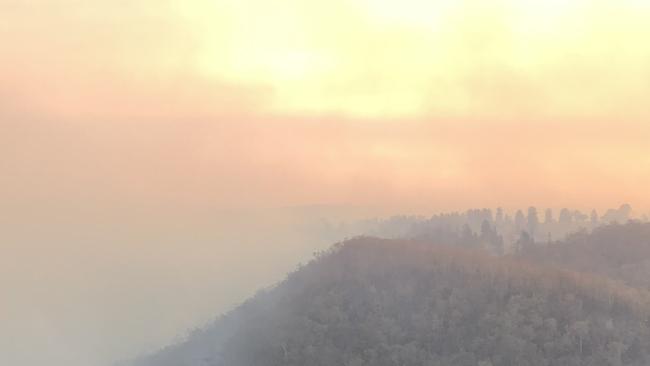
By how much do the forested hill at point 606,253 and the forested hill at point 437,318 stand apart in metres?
4.24

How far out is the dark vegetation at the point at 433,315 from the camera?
1930cm

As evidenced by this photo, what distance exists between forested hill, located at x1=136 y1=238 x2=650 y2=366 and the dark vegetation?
0.03 meters

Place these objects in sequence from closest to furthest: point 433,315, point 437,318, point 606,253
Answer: point 437,318 < point 433,315 < point 606,253

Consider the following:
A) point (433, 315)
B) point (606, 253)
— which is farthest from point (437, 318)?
point (606, 253)

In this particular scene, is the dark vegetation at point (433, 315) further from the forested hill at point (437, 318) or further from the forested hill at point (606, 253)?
the forested hill at point (606, 253)

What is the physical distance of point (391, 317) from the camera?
72.0 ft

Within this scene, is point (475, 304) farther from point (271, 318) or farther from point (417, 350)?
point (271, 318)

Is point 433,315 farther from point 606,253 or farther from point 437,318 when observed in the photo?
point 606,253

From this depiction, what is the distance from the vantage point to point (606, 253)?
29.3 m

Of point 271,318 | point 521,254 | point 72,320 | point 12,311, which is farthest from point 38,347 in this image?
point 521,254

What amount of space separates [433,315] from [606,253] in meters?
11.3

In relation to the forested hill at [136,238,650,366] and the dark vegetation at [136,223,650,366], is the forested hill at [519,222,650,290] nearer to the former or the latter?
the dark vegetation at [136,223,650,366]

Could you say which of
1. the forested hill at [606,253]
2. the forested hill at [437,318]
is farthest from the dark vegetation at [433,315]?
the forested hill at [606,253]

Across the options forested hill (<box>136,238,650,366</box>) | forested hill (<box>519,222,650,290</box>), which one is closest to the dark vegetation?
forested hill (<box>136,238,650,366</box>)
